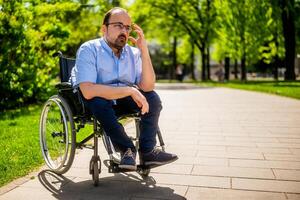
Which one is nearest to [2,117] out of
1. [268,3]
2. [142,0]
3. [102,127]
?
[102,127]

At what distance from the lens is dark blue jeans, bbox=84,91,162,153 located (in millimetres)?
3896

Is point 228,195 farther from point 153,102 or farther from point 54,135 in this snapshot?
point 54,135

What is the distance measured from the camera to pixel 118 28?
4.18m

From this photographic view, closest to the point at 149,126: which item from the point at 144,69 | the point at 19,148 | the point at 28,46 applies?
the point at 144,69

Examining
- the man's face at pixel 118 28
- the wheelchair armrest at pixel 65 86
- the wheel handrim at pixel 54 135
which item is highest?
the man's face at pixel 118 28

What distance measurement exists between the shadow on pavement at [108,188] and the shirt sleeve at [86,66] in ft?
3.24

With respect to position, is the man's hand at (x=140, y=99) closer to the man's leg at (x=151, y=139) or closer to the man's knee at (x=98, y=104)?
the man's leg at (x=151, y=139)

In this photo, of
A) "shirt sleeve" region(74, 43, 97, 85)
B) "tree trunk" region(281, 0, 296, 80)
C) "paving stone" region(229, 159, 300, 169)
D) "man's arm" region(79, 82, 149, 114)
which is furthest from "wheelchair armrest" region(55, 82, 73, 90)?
"tree trunk" region(281, 0, 296, 80)

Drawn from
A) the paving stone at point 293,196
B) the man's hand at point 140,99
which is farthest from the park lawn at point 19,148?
the paving stone at point 293,196

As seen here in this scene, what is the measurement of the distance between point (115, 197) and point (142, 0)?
33590 millimetres

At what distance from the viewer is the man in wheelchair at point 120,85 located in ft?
12.9

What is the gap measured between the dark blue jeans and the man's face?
1.80 feet

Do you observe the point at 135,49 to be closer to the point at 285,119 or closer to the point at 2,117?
the point at 285,119

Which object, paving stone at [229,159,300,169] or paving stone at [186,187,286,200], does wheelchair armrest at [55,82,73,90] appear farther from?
paving stone at [229,159,300,169]
